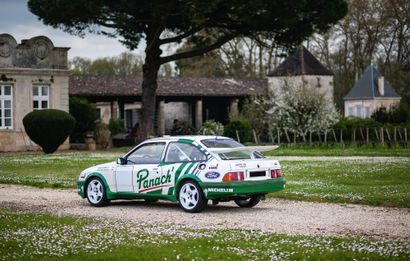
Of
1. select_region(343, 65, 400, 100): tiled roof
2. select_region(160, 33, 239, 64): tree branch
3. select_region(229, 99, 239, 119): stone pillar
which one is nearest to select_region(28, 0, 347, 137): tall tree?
select_region(160, 33, 239, 64): tree branch

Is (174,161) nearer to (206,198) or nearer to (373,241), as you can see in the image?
(206,198)

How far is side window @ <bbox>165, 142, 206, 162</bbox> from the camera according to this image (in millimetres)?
14805

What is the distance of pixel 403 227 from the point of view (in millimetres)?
12023

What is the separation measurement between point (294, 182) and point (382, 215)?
262 inches

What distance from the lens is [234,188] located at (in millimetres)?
14070

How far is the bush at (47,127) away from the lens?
131 feet

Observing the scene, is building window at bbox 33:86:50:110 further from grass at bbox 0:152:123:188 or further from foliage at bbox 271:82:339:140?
foliage at bbox 271:82:339:140

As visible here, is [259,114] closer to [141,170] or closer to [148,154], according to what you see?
[148,154]

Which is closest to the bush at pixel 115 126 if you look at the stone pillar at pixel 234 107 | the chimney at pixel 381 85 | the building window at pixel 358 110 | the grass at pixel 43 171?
the stone pillar at pixel 234 107

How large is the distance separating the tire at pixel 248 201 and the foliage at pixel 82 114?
104 ft

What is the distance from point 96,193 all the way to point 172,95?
37.1 m

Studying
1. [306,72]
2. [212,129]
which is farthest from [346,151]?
[306,72]

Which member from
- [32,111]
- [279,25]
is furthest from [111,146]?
[279,25]

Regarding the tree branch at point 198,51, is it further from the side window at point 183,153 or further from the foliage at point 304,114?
the side window at point 183,153
